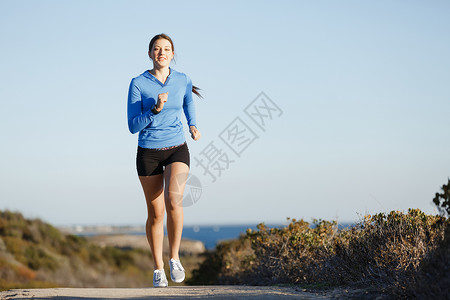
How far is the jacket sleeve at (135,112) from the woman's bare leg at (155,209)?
27.0 inches

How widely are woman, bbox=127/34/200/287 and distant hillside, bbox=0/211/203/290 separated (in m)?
10.4

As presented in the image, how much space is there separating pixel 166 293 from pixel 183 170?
59.6 inches

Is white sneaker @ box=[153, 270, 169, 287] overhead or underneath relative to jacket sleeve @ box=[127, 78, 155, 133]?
underneath

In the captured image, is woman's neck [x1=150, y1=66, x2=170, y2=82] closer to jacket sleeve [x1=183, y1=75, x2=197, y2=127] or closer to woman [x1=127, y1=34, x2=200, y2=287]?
woman [x1=127, y1=34, x2=200, y2=287]

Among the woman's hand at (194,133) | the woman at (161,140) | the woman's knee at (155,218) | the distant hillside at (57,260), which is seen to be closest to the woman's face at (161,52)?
the woman at (161,140)

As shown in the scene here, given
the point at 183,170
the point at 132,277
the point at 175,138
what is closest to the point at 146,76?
the point at 175,138

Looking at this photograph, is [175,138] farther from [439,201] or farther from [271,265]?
[271,265]

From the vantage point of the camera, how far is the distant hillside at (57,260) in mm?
17891

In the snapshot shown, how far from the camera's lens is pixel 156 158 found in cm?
672

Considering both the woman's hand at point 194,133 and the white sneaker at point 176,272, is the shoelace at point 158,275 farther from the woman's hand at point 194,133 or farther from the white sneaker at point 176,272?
the woman's hand at point 194,133

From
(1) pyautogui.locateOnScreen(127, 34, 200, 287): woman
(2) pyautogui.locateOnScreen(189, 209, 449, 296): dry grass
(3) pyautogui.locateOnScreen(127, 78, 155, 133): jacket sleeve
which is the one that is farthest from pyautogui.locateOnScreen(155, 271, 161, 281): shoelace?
(2) pyautogui.locateOnScreen(189, 209, 449, 296): dry grass

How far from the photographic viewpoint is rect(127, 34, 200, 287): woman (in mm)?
6648

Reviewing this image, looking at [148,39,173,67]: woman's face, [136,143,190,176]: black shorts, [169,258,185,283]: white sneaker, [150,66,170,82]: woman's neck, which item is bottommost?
[169,258,185,283]: white sneaker

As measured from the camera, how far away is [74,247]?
23.5 metres
